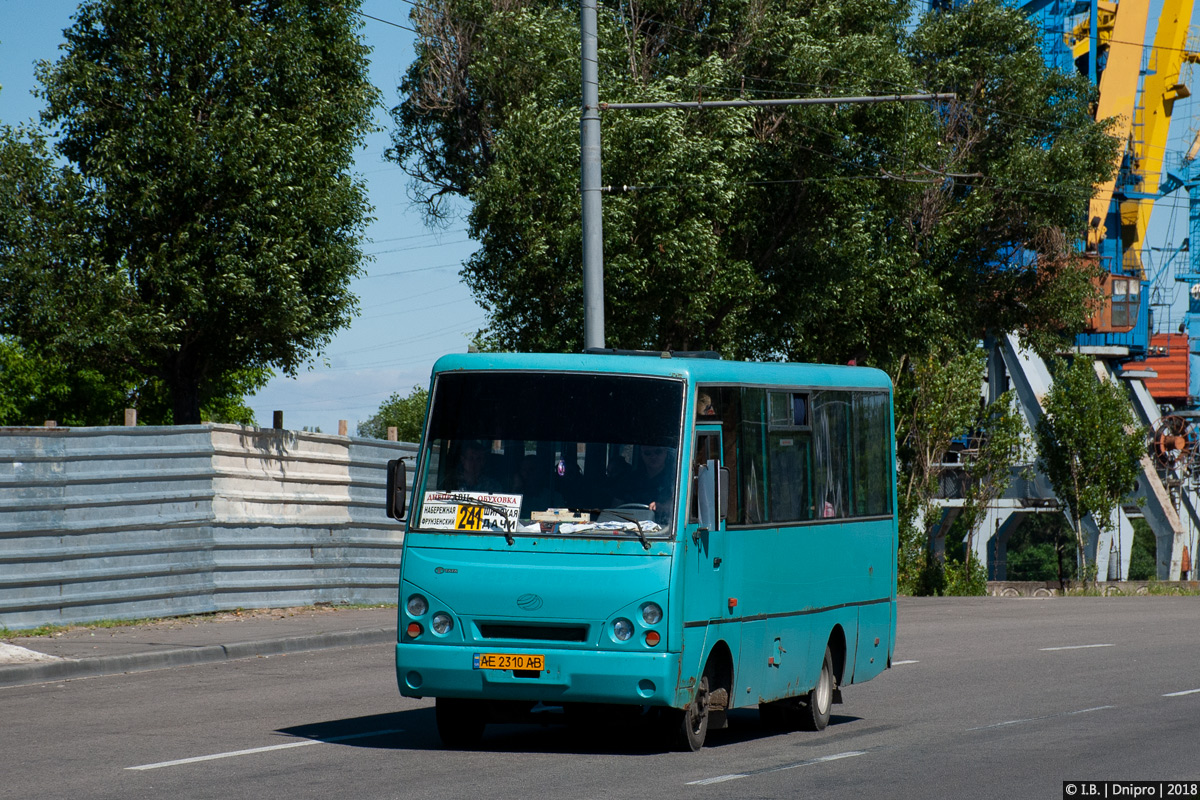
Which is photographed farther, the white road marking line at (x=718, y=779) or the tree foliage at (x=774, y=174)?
the tree foliage at (x=774, y=174)

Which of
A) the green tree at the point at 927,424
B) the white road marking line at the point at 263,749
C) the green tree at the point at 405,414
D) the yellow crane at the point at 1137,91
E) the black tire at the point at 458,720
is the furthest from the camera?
the green tree at the point at 405,414

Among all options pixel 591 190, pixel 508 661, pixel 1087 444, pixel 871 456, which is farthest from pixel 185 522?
pixel 1087 444

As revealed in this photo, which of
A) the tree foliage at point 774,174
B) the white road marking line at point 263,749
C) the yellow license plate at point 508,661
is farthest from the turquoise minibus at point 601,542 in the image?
the tree foliage at point 774,174

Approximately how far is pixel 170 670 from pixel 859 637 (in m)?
6.77

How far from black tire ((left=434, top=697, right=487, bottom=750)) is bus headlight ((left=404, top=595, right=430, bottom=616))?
2.23ft

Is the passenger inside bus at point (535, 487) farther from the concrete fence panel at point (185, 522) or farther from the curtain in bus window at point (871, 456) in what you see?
the concrete fence panel at point (185, 522)

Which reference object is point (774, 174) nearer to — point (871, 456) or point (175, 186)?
point (175, 186)

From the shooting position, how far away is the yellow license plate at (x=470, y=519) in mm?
9914

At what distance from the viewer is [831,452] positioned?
12125mm

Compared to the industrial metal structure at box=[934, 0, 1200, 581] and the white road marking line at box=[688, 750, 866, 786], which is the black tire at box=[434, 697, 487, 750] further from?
the industrial metal structure at box=[934, 0, 1200, 581]

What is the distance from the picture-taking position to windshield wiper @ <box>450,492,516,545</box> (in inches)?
387

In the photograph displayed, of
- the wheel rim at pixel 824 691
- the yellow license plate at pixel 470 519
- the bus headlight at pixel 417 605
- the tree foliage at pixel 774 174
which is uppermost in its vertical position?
the tree foliage at pixel 774 174

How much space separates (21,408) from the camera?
226 feet

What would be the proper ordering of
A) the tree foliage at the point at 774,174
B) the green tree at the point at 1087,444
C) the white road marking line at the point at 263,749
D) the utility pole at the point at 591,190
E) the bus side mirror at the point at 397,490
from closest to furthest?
the white road marking line at the point at 263,749, the bus side mirror at the point at 397,490, the utility pole at the point at 591,190, the tree foliage at the point at 774,174, the green tree at the point at 1087,444
